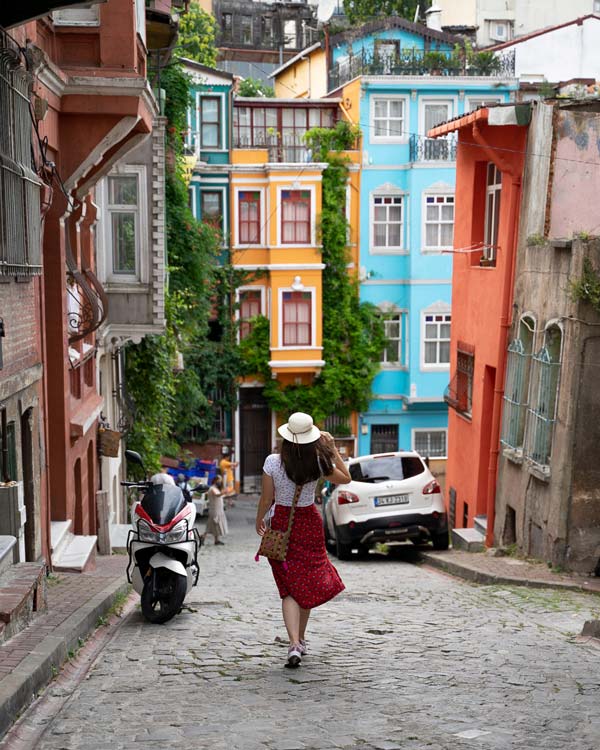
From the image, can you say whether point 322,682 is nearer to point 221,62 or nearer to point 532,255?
point 532,255

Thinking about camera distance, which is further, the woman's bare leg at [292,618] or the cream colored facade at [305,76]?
the cream colored facade at [305,76]

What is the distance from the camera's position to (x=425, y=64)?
38.4m

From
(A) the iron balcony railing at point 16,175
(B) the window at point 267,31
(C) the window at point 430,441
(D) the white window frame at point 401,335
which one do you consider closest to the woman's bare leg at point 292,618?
(A) the iron balcony railing at point 16,175

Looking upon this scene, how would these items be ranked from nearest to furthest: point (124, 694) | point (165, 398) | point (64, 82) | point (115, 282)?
point (124, 694), point (64, 82), point (115, 282), point (165, 398)

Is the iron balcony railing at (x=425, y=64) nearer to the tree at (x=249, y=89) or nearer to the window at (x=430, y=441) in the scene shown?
the tree at (x=249, y=89)

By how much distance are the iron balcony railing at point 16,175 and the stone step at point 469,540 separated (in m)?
10.7

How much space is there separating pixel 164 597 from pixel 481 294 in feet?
40.2

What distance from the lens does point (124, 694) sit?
6.80 metres

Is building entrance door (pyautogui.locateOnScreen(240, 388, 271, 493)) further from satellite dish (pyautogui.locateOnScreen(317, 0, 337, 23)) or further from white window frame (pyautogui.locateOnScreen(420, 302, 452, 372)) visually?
satellite dish (pyautogui.locateOnScreen(317, 0, 337, 23))

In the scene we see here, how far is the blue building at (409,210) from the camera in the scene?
37.8m

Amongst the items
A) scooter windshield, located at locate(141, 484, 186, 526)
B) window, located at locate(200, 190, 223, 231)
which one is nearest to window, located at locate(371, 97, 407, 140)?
window, located at locate(200, 190, 223, 231)

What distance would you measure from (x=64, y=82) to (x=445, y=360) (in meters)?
27.4

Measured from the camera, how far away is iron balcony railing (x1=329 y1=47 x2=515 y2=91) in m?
38.3

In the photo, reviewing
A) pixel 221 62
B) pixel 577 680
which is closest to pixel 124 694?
pixel 577 680
